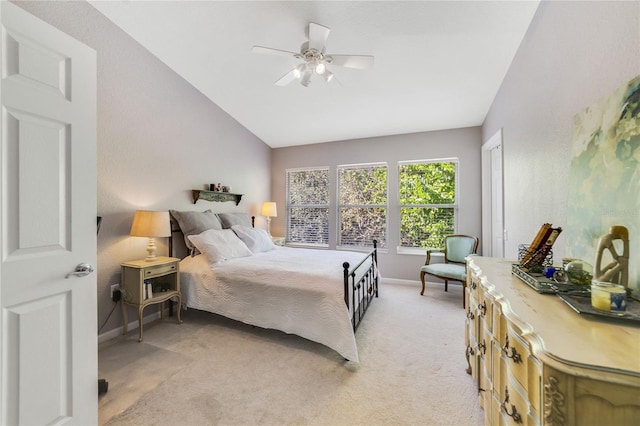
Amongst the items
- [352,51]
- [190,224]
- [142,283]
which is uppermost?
[352,51]

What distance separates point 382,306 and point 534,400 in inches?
107

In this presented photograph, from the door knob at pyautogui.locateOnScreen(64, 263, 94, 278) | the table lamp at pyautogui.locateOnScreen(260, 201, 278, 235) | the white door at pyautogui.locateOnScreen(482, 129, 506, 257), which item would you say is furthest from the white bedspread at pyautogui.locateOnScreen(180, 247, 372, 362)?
the white door at pyautogui.locateOnScreen(482, 129, 506, 257)

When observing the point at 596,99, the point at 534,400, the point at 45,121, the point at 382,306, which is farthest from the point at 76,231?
the point at 382,306

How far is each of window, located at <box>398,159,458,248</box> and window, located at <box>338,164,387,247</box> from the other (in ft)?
1.18

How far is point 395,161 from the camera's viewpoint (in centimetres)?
457

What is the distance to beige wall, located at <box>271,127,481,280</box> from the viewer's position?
13.6 feet

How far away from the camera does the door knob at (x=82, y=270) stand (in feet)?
Answer: 4.24

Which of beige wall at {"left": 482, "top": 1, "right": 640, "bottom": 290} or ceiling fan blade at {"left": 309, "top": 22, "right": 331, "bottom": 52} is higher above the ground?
ceiling fan blade at {"left": 309, "top": 22, "right": 331, "bottom": 52}

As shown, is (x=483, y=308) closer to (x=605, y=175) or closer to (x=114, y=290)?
(x=605, y=175)

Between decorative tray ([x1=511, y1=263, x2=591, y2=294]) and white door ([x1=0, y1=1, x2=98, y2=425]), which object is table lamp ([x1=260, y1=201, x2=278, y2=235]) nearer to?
white door ([x1=0, y1=1, x2=98, y2=425])

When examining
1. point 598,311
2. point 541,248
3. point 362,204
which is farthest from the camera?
point 362,204

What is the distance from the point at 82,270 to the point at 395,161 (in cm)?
432

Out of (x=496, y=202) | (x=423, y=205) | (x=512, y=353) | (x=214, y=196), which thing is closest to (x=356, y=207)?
(x=423, y=205)

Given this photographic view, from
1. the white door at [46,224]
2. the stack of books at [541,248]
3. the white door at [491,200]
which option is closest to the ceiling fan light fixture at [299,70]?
the white door at [46,224]
